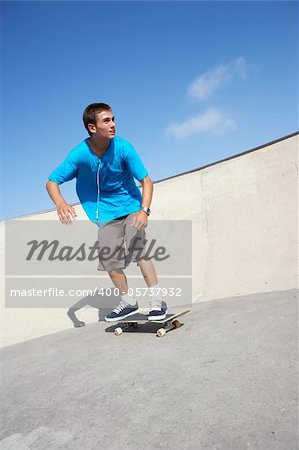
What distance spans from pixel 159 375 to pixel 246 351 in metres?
0.53

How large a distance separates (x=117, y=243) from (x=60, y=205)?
0.64 metres

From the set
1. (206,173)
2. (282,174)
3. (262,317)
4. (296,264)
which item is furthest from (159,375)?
(206,173)

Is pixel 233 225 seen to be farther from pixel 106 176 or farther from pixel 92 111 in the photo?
pixel 92 111

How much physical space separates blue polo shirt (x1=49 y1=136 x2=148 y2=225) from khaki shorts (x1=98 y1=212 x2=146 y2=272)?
0.08 metres

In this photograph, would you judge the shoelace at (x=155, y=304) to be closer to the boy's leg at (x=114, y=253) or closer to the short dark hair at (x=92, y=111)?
the boy's leg at (x=114, y=253)

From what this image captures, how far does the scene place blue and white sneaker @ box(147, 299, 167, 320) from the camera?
318cm

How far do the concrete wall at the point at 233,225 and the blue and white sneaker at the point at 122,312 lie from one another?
941mm

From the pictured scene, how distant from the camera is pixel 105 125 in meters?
3.28

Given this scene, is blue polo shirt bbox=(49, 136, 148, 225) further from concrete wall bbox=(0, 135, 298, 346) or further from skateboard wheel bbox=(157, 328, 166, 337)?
concrete wall bbox=(0, 135, 298, 346)

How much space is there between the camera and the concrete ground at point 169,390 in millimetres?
1438

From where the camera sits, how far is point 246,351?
214 cm

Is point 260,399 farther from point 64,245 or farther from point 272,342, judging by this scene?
point 64,245

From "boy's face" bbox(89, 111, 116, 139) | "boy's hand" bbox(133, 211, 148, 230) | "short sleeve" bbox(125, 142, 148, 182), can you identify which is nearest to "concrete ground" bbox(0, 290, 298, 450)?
"boy's hand" bbox(133, 211, 148, 230)

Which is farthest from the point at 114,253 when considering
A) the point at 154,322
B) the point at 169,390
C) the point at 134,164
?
the point at 169,390
